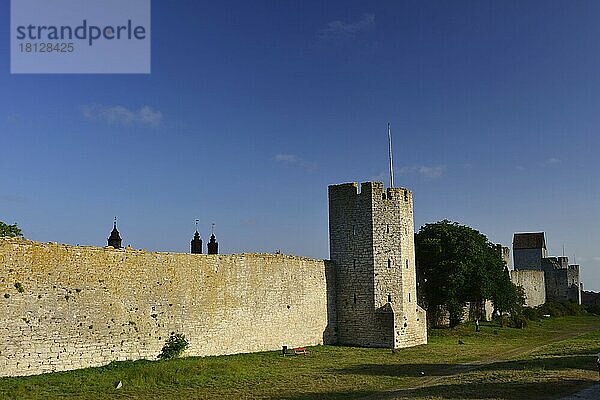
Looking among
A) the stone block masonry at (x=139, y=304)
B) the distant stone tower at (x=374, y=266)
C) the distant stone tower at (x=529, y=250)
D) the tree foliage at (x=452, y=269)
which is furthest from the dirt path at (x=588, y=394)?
the distant stone tower at (x=529, y=250)

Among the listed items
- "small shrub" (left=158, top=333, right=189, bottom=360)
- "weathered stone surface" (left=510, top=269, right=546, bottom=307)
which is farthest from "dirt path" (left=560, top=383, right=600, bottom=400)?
"weathered stone surface" (left=510, top=269, right=546, bottom=307)

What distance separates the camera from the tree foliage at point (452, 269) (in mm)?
36188

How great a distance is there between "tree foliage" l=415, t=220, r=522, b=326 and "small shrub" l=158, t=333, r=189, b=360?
1903 centimetres

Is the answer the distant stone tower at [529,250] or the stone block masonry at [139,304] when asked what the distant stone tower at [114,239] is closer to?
the stone block masonry at [139,304]

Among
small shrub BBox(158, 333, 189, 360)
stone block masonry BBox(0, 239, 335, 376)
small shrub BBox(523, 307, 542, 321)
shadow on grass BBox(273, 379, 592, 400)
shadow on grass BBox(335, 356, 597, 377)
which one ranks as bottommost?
small shrub BBox(523, 307, 542, 321)

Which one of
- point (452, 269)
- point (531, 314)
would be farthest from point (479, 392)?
point (531, 314)

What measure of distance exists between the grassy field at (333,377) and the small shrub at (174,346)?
2.01 feet

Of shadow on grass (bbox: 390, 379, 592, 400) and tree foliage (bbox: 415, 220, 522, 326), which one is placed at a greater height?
tree foliage (bbox: 415, 220, 522, 326)

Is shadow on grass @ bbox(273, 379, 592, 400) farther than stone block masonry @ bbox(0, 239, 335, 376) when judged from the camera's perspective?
No

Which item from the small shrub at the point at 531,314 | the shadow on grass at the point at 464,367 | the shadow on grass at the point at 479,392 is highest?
the shadow on grass at the point at 479,392

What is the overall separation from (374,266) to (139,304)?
11.7m

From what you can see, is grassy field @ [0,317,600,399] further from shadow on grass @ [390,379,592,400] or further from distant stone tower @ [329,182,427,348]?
distant stone tower @ [329,182,427,348]

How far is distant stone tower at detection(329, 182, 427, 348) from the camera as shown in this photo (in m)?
27.8

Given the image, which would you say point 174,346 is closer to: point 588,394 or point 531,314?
point 588,394
